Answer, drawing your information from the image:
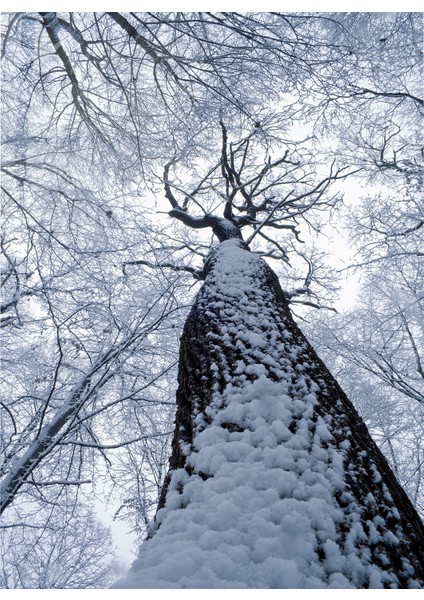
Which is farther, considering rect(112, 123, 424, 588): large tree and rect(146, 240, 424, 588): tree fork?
rect(146, 240, 424, 588): tree fork

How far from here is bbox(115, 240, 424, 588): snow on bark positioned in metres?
0.96

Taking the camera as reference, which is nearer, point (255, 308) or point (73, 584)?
point (255, 308)

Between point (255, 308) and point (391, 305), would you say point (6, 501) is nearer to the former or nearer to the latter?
point (255, 308)

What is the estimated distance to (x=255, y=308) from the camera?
2.27 metres

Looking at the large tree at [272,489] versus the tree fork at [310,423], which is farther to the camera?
the tree fork at [310,423]

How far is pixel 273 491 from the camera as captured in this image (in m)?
1.13

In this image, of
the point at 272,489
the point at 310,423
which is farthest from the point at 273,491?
→ the point at 310,423

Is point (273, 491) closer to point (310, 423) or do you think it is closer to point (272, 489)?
point (272, 489)

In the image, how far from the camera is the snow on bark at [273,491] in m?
0.96

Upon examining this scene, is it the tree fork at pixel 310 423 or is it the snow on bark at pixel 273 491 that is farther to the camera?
the tree fork at pixel 310 423

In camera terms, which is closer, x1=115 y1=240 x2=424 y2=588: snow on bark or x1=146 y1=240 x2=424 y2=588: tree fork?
x1=115 y1=240 x2=424 y2=588: snow on bark
